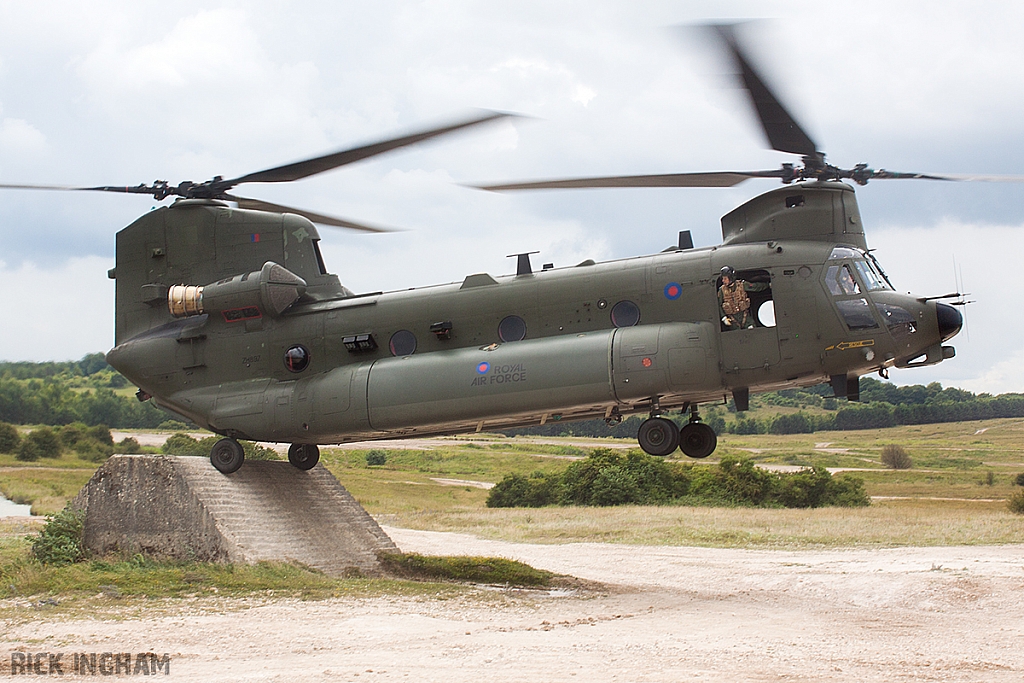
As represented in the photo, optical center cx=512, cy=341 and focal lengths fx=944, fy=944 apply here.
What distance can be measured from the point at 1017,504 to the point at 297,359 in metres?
29.3

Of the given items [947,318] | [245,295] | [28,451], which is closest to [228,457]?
[245,295]

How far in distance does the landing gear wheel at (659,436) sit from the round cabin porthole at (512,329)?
2507mm

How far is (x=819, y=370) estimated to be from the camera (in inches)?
550

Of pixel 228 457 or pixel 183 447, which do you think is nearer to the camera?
pixel 228 457

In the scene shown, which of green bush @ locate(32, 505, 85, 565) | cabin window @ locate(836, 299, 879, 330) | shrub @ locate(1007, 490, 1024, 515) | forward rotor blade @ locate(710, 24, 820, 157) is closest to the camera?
forward rotor blade @ locate(710, 24, 820, 157)

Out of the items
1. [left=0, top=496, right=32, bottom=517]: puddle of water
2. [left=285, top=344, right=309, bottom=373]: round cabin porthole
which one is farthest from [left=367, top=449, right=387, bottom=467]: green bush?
[left=285, top=344, right=309, bottom=373]: round cabin porthole

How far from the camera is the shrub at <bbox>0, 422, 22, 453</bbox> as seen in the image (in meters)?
42.5

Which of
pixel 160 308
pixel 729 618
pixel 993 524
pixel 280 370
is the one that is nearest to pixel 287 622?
pixel 280 370

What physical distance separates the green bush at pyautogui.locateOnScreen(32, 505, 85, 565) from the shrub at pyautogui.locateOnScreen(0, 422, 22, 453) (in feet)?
93.8

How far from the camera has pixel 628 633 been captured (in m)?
13.1

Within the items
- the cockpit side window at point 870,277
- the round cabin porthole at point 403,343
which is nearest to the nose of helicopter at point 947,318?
the cockpit side window at point 870,277

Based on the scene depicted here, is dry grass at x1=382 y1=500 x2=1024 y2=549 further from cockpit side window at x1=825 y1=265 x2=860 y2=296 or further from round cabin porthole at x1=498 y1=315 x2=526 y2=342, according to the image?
cockpit side window at x1=825 y1=265 x2=860 y2=296

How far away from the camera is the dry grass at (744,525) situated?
27.4 metres

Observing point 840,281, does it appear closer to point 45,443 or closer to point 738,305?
point 738,305
